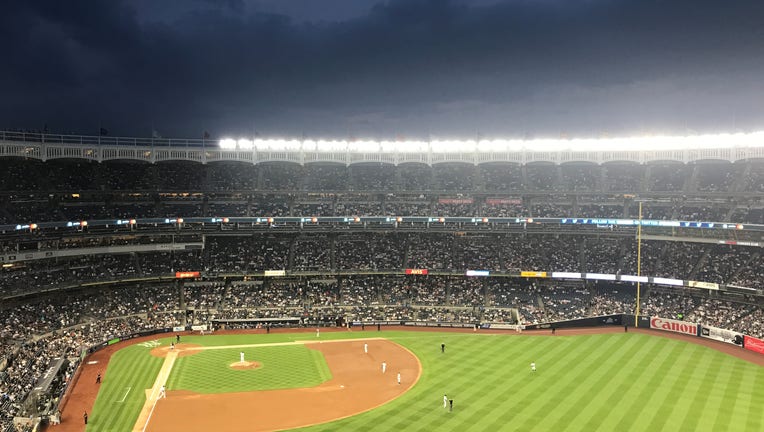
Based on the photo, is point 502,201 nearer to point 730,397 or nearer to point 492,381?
point 492,381

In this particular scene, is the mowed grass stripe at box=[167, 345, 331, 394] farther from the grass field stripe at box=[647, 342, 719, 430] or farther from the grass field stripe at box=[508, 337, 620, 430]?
the grass field stripe at box=[647, 342, 719, 430]

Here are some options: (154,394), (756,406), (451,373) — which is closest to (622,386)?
(756,406)

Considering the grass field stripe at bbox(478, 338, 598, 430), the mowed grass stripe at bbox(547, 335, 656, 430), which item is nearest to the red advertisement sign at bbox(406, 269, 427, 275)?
the grass field stripe at bbox(478, 338, 598, 430)

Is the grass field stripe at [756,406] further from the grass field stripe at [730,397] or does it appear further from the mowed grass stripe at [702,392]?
the mowed grass stripe at [702,392]

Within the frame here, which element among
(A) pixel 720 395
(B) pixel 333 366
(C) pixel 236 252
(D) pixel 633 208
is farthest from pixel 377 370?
(D) pixel 633 208

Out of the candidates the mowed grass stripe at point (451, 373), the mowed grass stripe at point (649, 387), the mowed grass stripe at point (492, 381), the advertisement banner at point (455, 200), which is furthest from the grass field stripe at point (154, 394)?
the advertisement banner at point (455, 200)

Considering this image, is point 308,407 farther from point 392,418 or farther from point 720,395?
point 720,395
